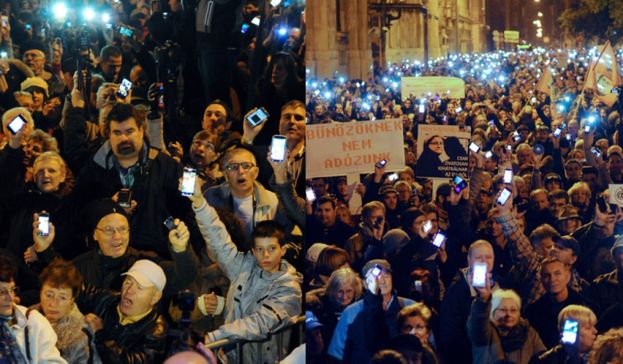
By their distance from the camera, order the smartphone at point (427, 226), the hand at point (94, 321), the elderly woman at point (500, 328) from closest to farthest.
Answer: the hand at point (94, 321), the elderly woman at point (500, 328), the smartphone at point (427, 226)

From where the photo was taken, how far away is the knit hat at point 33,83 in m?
5.68

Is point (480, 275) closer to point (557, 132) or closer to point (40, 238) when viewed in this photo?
point (557, 132)

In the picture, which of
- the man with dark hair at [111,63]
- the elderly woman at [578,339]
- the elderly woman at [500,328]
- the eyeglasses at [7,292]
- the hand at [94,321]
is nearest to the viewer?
the eyeglasses at [7,292]

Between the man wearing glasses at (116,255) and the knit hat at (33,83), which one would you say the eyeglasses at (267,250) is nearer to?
the man wearing glasses at (116,255)

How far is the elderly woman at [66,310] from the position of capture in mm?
5520

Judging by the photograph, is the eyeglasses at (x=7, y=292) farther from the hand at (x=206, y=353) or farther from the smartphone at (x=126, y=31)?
the smartphone at (x=126, y=31)

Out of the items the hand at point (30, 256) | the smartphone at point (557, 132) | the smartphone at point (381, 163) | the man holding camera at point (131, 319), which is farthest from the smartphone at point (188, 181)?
the smartphone at point (557, 132)

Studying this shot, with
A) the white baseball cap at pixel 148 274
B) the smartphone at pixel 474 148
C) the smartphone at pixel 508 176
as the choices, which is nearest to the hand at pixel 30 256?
the white baseball cap at pixel 148 274

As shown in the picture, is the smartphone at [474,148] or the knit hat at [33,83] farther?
the smartphone at [474,148]

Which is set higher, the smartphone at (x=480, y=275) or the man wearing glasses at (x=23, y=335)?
the smartphone at (x=480, y=275)

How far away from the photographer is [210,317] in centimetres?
570

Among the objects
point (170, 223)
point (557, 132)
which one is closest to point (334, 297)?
point (170, 223)

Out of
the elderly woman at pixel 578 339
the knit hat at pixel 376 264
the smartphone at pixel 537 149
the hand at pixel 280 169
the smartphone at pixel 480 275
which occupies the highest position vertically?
the smartphone at pixel 537 149

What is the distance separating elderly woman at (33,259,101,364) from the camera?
5.52 meters
